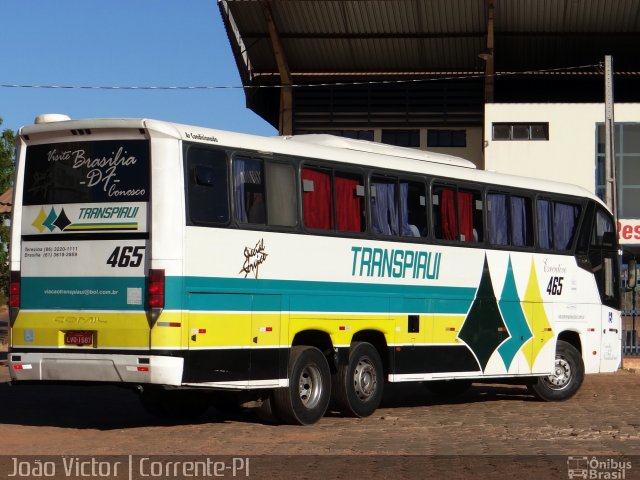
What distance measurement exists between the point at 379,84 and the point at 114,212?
35581 mm

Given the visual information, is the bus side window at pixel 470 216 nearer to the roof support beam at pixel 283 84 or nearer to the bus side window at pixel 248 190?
the bus side window at pixel 248 190

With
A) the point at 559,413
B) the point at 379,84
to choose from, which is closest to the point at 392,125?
the point at 379,84

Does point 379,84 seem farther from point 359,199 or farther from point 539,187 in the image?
point 359,199

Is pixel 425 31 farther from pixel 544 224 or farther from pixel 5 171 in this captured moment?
pixel 544 224

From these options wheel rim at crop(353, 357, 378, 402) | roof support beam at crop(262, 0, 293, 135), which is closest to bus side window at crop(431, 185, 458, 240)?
wheel rim at crop(353, 357, 378, 402)

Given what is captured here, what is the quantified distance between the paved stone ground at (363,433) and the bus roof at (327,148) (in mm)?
3360

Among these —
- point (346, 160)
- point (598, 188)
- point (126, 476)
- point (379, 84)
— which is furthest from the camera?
point (379, 84)

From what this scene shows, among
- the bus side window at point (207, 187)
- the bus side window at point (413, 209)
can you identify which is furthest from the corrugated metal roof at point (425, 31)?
the bus side window at point (207, 187)

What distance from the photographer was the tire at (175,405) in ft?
54.9

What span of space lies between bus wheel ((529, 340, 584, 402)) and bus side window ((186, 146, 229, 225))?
795cm

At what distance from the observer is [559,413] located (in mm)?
18734

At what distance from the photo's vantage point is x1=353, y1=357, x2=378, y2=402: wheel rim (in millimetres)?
17562

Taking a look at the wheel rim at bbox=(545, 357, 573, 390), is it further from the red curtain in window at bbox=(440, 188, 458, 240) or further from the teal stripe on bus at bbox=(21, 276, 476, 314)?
the teal stripe on bus at bbox=(21, 276, 476, 314)

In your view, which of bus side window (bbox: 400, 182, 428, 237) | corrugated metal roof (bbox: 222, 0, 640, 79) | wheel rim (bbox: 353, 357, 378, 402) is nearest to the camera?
wheel rim (bbox: 353, 357, 378, 402)
